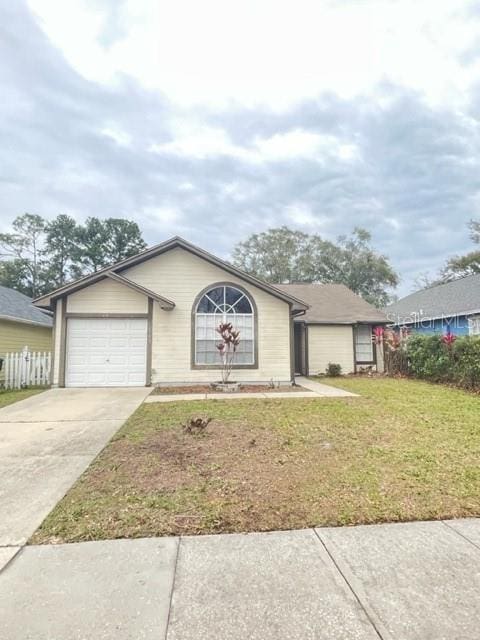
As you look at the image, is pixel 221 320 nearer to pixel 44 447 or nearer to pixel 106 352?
pixel 106 352

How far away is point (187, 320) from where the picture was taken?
12086 millimetres

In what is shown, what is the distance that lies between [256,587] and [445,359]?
12111 mm

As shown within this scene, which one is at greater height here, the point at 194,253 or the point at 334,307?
the point at 194,253

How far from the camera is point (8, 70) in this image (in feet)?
33.3

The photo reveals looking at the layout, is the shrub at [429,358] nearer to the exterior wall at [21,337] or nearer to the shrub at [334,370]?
the shrub at [334,370]

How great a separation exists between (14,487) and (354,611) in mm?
3549

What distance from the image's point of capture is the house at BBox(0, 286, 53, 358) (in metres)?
14.9

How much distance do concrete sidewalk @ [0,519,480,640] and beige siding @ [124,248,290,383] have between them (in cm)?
936

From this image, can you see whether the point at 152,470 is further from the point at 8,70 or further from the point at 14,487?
the point at 8,70

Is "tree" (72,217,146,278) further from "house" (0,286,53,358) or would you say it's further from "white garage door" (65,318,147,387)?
"white garage door" (65,318,147,387)

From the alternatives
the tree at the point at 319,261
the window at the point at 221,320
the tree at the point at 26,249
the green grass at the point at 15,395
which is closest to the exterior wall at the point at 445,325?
the window at the point at 221,320

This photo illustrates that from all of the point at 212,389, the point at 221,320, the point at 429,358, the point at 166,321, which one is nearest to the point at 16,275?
the point at 166,321

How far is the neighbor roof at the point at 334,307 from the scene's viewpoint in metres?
16.2

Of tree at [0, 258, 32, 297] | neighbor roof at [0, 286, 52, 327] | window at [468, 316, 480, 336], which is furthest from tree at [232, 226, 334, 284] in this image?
neighbor roof at [0, 286, 52, 327]
